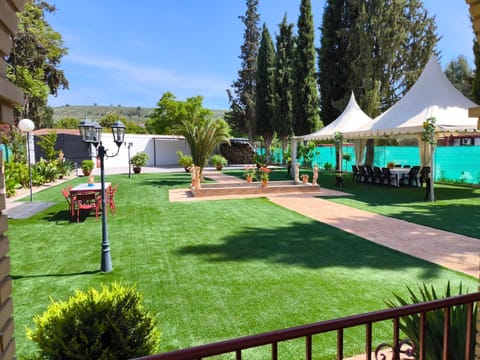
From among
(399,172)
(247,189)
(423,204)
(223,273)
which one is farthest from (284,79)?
(223,273)

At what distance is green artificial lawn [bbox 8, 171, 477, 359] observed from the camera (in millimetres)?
3516

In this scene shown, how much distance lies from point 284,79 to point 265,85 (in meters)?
2.64

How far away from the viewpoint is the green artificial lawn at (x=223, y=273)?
352cm

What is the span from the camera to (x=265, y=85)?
106ft

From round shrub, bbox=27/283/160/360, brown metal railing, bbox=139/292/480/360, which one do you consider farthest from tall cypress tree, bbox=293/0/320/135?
brown metal railing, bbox=139/292/480/360

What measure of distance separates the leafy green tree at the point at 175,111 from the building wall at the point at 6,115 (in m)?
40.7

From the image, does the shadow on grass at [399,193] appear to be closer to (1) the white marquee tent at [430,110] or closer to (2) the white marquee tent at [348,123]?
(1) the white marquee tent at [430,110]

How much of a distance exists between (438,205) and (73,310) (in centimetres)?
1082

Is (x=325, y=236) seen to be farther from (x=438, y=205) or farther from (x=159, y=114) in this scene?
(x=159, y=114)

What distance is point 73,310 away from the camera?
2.35m

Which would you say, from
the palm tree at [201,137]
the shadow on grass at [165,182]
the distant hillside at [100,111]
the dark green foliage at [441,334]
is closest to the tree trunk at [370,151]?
the palm tree at [201,137]

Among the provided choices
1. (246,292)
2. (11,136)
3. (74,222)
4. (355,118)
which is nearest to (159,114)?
(11,136)

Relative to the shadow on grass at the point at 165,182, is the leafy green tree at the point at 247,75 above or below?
above

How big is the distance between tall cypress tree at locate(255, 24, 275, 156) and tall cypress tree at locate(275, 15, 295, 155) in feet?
5.14
